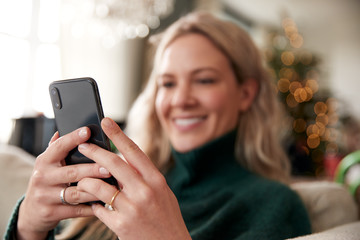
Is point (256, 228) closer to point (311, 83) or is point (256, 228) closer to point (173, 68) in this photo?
point (173, 68)

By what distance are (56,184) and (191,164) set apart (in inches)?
19.4

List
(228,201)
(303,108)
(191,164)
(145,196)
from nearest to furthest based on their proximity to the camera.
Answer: (145,196) < (228,201) < (191,164) < (303,108)

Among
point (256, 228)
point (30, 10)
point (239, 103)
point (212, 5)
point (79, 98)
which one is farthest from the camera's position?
point (212, 5)

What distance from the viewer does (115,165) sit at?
514 mm

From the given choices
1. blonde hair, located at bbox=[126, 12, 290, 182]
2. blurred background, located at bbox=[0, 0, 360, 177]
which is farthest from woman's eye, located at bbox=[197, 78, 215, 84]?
blurred background, located at bbox=[0, 0, 360, 177]

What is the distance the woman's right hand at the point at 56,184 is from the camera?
22.2 inches

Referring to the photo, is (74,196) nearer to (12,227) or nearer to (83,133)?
(83,133)

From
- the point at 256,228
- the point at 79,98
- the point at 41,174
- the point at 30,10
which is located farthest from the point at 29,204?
the point at 30,10

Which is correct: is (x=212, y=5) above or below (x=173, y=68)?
above

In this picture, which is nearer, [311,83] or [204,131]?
[204,131]

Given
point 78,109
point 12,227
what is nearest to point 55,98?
point 78,109

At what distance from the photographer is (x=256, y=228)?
77 centimetres

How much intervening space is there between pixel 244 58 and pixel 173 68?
0.25 meters

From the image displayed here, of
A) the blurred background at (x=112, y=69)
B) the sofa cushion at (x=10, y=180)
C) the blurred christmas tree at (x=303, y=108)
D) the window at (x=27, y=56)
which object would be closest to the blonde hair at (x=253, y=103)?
the sofa cushion at (x=10, y=180)
